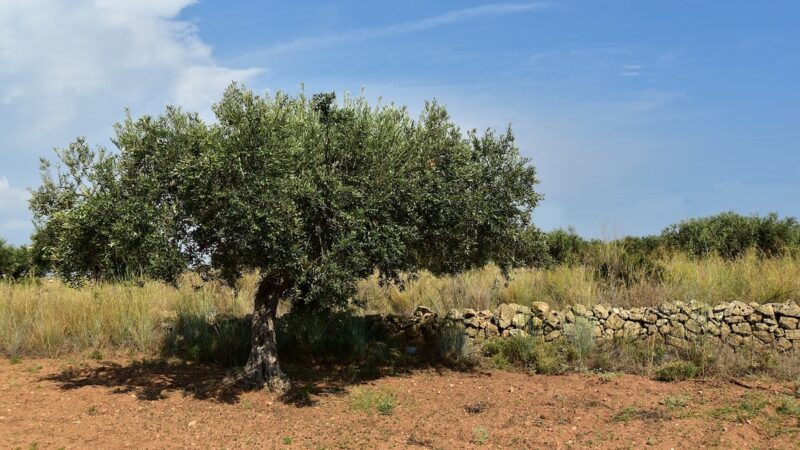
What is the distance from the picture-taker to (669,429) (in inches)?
372

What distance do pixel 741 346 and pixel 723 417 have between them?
417cm

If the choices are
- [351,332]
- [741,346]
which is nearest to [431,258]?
[351,332]

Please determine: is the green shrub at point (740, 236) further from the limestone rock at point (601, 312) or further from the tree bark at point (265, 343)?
the tree bark at point (265, 343)

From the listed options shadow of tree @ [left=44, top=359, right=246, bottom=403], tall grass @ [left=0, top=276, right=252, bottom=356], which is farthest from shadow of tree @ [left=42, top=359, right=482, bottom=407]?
tall grass @ [left=0, top=276, right=252, bottom=356]

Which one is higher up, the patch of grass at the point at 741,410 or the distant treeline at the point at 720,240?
the distant treeline at the point at 720,240

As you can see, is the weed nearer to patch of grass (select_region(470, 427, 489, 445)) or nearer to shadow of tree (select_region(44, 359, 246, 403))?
patch of grass (select_region(470, 427, 489, 445))

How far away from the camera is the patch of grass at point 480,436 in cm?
891

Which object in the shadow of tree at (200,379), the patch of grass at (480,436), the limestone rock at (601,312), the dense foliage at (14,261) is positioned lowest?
the patch of grass at (480,436)

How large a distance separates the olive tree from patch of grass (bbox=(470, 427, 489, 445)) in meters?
2.77

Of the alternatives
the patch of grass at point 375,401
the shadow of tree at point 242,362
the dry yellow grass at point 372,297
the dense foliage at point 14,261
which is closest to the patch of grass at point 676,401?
the dry yellow grass at point 372,297

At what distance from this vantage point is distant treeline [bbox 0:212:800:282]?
2005cm

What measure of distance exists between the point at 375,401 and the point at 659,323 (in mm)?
6939

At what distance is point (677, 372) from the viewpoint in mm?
12094

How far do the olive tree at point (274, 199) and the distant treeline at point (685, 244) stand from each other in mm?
9604
